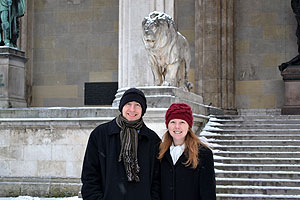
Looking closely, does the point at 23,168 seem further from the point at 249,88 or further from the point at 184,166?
the point at 249,88

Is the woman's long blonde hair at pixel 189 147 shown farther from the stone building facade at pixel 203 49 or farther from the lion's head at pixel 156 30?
the stone building facade at pixel 203 49

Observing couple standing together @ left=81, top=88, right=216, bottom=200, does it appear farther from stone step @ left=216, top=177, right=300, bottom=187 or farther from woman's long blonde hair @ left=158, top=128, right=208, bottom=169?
stone step @ left=216, top=177, right=300, bottom=187

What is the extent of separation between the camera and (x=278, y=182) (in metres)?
9.63

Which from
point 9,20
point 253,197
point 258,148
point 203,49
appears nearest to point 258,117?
point 258,148

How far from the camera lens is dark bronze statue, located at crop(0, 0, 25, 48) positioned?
1359 cm

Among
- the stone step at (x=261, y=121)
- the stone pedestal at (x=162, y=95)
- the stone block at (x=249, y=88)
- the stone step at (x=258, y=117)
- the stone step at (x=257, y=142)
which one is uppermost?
the stone block at (x=249, y=88)

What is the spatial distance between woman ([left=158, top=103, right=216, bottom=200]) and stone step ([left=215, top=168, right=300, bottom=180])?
19.0 ft

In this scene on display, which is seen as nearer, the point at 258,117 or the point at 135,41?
the point at 135,41

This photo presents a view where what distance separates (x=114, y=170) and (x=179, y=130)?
0.65 m

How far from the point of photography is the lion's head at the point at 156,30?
10.9 metres

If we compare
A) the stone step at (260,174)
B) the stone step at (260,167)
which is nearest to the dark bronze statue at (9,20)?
the stone step at (260,167)

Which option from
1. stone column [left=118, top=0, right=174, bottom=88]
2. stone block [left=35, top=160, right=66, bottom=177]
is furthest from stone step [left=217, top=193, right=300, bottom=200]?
stone column [left=118, top=0, right=174, bottom=88]

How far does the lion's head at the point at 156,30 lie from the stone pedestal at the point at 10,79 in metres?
3.94

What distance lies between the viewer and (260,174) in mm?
10008
